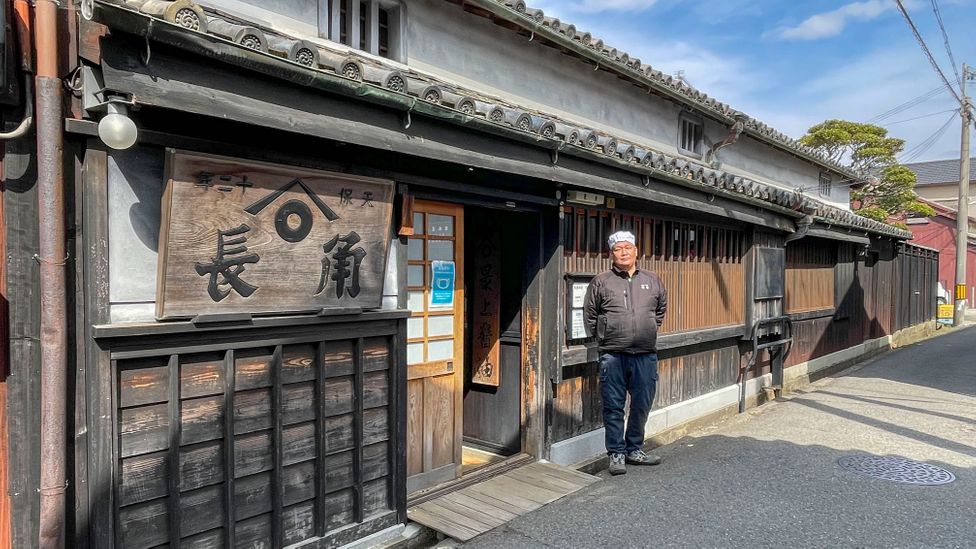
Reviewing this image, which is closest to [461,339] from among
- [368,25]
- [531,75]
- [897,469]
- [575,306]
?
→ [575,306]

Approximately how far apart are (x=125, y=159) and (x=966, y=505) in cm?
716

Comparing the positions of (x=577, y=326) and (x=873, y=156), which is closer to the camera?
(x=577, y=326)

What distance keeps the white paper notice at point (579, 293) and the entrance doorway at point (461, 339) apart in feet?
1.96

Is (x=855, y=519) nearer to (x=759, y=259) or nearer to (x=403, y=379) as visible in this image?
(x=403, y=379)

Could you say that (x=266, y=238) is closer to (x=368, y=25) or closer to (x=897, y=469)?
(x=368, y=25)

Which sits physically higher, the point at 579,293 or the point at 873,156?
the point at 873,156

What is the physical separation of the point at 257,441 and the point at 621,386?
150 inches

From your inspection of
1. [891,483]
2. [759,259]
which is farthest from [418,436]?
[759,259]

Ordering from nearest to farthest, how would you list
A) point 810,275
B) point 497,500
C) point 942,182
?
point 497,500, point 810,275, point 942,182

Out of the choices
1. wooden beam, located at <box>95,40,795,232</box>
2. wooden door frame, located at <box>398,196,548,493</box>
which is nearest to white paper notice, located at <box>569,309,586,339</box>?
wooden door frame, located at <box>398,196,548,493</box>

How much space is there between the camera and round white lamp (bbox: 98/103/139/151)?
271 cm

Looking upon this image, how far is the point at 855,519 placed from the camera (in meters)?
5.04

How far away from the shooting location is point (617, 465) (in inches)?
244

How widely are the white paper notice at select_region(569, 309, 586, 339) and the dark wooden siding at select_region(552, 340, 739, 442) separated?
0.39 meters
